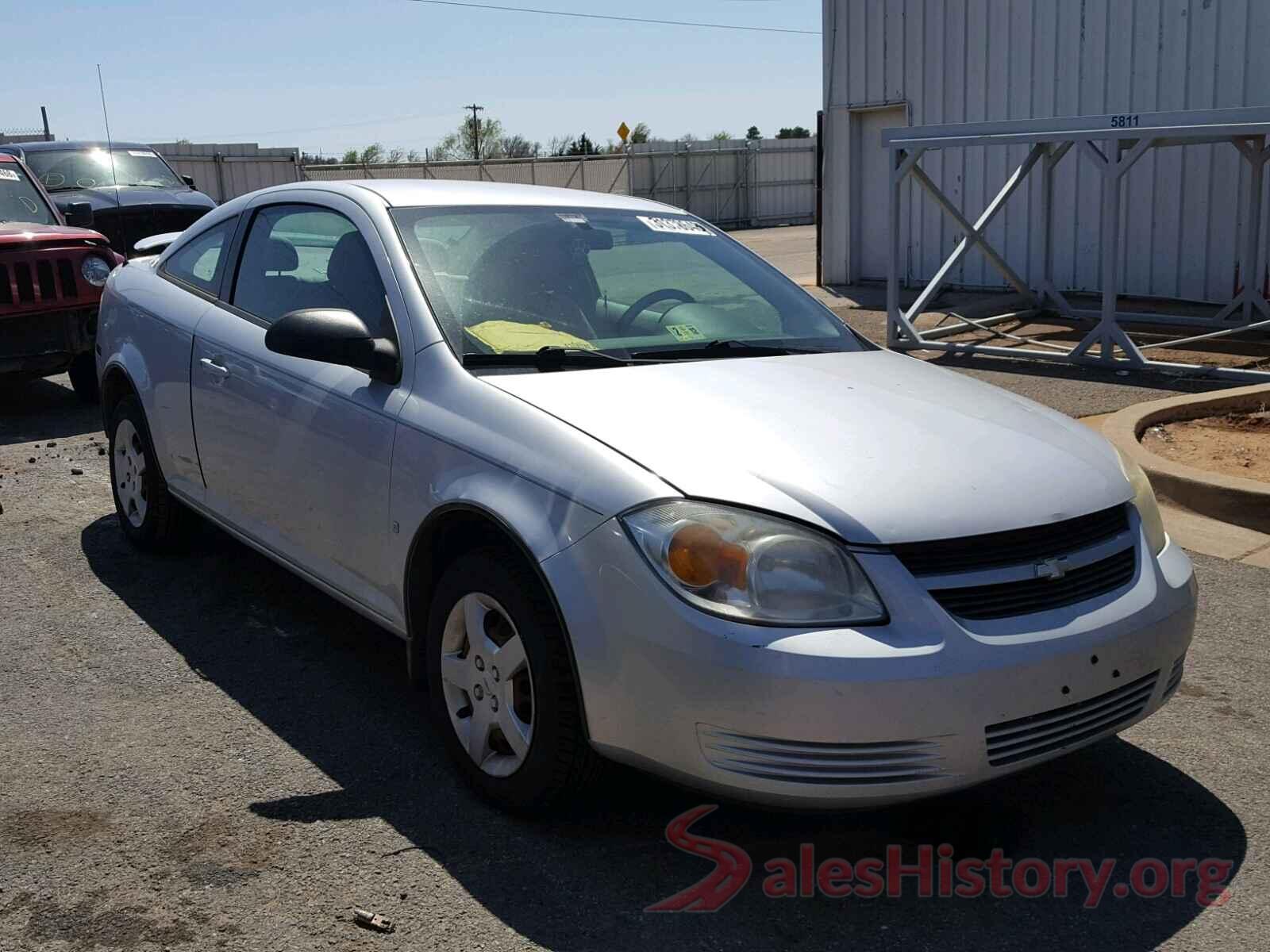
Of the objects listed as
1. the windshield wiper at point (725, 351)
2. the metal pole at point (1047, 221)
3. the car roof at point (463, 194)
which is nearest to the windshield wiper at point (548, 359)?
the windshield wiper at point (725, 351)

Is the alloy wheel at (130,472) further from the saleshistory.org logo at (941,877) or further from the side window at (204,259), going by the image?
the saleshistory.org logo at (941,877)

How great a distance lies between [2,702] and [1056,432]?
3.47 metres

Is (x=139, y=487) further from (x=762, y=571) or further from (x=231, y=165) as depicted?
(x=231, y=165)

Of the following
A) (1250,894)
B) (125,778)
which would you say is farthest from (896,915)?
(125,778)

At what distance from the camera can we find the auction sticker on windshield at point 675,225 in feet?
→ 16.0

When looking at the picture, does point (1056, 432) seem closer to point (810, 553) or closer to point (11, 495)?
point (810, 553)

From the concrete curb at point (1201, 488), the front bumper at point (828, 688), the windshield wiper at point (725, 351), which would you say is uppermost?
the windshield wiper at point (725, 351)

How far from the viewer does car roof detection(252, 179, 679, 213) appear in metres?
4.56

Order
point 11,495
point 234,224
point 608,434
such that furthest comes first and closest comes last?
point 11,495 < point 234,224 < point 608,434

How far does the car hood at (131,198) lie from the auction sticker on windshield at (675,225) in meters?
10.9

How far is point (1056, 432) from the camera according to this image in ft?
12.4

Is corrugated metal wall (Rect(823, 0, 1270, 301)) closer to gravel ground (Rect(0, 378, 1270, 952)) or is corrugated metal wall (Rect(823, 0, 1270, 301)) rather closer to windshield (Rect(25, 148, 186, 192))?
windshield (Rect(25, 148, 186, 192))

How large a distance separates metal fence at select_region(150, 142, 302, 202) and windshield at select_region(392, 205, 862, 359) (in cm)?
2942

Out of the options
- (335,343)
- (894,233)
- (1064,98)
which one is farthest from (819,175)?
(335,343)
